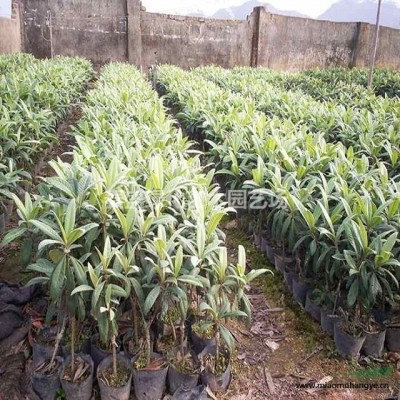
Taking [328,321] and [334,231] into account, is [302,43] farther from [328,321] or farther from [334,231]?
[328,321]

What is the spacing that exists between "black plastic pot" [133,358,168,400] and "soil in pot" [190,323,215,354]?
0.22 metres

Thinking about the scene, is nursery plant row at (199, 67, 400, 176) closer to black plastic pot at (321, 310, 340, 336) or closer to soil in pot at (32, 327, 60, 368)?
black plastic pot at (321, 310, 340, 336)

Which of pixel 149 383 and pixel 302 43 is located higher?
pixel 302 43

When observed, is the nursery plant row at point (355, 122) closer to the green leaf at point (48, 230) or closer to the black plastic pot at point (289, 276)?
the black plastic pot at point (289, 276)

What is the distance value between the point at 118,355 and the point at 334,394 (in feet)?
3.51

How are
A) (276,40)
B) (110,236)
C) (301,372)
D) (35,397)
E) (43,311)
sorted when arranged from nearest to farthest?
(35,397) < (110,236) < (301,372) < (43,311) < (276,40)

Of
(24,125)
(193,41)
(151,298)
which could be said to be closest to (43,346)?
(151,298)

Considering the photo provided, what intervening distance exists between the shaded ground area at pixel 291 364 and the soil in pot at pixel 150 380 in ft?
1.06

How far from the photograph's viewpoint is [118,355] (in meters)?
1.92

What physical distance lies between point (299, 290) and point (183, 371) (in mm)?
1051

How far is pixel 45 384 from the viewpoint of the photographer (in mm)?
1819

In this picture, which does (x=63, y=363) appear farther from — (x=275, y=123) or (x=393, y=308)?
(x=275, y=123)


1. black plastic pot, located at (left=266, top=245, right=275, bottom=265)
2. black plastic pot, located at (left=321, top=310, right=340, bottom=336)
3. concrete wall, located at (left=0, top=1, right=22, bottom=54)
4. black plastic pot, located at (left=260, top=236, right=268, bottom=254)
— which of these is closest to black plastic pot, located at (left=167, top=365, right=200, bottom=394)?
black plastic pot, located at (left=321, top=310, right=340, bottom=336)

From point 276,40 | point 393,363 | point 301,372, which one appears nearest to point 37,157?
point 301,372
